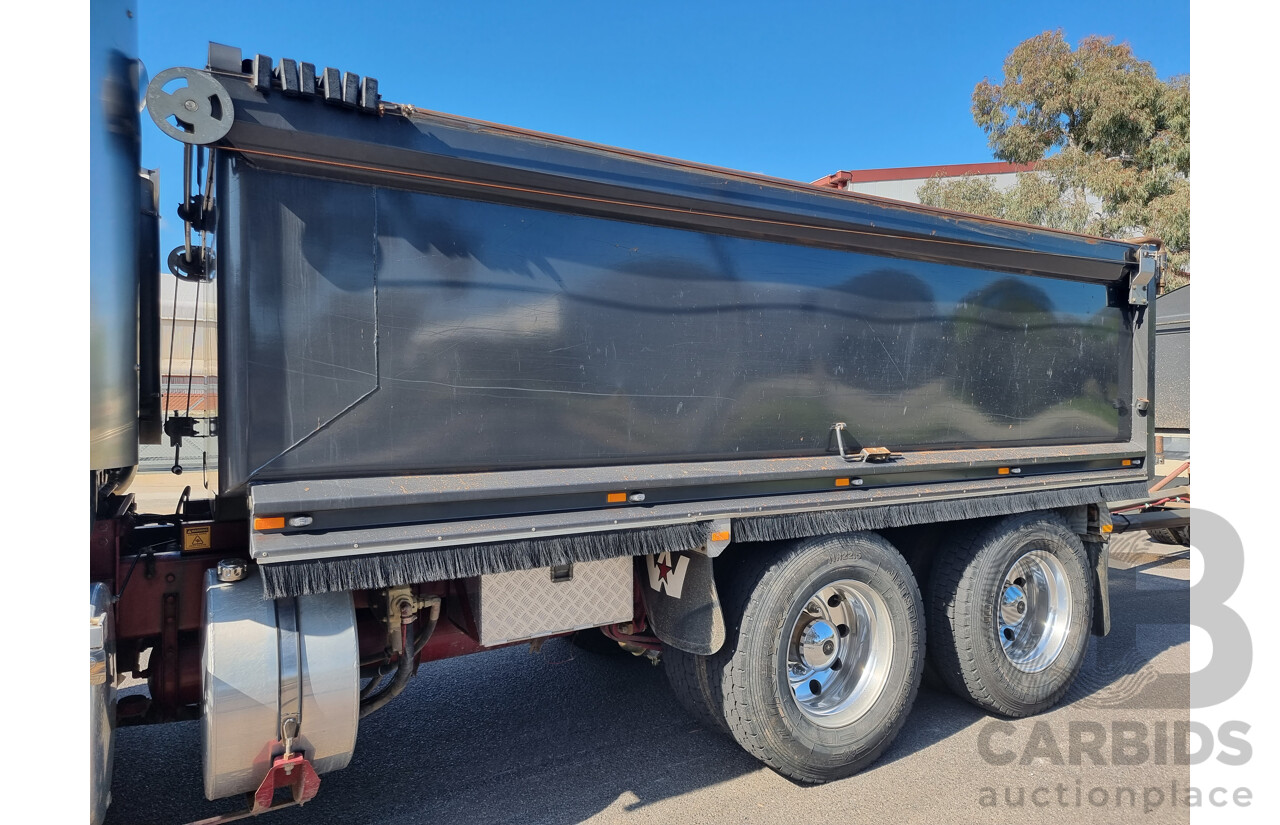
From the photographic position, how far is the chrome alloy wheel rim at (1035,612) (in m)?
4.68

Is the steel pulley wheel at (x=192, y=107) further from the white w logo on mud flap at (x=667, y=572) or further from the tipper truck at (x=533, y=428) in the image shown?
the white w logo on mud flap at (x=667, y=572)

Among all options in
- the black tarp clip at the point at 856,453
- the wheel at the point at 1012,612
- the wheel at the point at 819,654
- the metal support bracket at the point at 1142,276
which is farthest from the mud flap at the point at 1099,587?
the black tarp clip at the point at 856,453

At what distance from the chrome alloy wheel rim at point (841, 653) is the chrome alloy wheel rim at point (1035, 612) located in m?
1.10

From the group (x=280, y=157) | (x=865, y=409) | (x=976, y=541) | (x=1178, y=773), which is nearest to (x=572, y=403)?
(x=280, y=157)

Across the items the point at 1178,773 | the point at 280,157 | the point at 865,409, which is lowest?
the point at 1178,773

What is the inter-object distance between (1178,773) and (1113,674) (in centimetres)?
142

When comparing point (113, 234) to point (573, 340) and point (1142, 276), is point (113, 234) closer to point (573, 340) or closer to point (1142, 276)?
point (573, 340)

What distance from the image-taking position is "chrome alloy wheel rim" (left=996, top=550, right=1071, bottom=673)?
4.68 m

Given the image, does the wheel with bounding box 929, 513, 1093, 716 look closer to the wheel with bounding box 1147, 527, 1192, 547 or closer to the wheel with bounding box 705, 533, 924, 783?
the wheel with bounding box 705, 533, 924, 783

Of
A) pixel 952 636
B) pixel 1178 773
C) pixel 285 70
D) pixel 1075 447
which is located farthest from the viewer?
pixel 1075 447

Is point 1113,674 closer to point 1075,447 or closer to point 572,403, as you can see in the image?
point 1075,447

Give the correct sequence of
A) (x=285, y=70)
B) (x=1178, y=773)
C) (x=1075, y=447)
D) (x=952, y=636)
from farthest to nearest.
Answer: (x=1075, y=447) → (x=952, y=636) → (x=1178, y=773) → (x=285, y=70)

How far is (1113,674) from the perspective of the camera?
527 centimetres

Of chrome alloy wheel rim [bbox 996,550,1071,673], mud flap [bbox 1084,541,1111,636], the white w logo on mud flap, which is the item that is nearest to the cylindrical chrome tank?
the white w logo on mud flap
